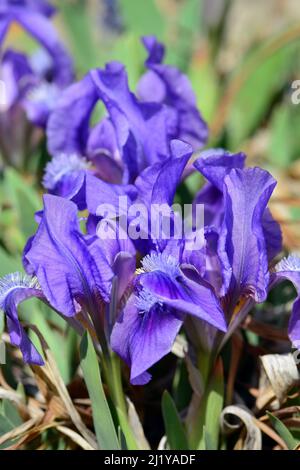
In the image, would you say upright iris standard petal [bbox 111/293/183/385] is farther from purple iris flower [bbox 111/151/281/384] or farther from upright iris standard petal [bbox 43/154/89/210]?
upright iris standard petal [bbox 43/154/89/210]

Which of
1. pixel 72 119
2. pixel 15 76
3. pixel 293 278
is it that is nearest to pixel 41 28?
pixel 15 76

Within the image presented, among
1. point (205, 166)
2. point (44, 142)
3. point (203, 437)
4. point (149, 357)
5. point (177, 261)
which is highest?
point (44, 142)

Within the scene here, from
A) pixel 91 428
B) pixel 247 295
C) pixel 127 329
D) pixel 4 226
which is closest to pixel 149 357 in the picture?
pixel 127 329

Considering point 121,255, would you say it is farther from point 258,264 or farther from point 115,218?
point 258,264

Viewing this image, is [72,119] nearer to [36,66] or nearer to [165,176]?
[165,176]

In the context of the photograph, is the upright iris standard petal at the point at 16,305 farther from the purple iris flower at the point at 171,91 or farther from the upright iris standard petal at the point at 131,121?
the purple iris flower at the point at 171,91

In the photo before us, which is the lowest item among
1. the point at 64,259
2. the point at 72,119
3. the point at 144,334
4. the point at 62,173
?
the point at 144,334
